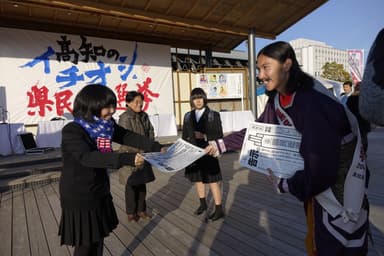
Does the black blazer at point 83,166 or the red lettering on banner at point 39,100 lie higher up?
the red lettering on banner at point 39,100

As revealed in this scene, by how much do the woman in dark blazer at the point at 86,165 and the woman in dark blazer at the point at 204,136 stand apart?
1.53 m

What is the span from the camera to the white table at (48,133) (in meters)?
7.69

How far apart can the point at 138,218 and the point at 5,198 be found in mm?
2633

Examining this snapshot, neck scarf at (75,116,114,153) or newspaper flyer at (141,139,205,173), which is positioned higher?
neck scarf at (75,116,114,153)

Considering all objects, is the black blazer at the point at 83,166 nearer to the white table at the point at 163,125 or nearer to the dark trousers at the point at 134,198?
the dark trousers at the point at 134,198

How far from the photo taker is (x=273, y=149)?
1372 mm

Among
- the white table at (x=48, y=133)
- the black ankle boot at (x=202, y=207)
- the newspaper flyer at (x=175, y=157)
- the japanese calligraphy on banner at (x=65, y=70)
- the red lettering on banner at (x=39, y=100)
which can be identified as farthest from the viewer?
the red lettering on banner at (x=39, y=100)

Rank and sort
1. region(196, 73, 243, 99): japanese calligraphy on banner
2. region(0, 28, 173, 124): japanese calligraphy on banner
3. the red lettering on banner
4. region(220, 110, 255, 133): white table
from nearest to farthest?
1. region(0, 28, 173, 124): japanese calligraphy on banner
2. the red lettering on banner
3. region(220, 110, 255, 133): white table
4. region(196, 73, 243, 99): japanese calligraphy on banner

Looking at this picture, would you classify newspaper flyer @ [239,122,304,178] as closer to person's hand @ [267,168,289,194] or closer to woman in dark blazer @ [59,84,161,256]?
person's hand @ [267,168,289,194]

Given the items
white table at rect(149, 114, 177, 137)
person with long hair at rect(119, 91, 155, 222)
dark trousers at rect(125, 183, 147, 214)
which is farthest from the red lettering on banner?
dark trousers at rect(125, 183, 147, 214)

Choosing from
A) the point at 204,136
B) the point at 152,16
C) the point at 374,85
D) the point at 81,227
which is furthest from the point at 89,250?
the point at 152,16

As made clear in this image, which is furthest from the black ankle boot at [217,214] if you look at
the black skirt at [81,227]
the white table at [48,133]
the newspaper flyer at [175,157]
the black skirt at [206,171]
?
the white table at [48,133]

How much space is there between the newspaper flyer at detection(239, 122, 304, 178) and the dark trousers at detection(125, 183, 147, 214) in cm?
217

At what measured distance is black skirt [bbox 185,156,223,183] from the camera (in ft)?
10.6
